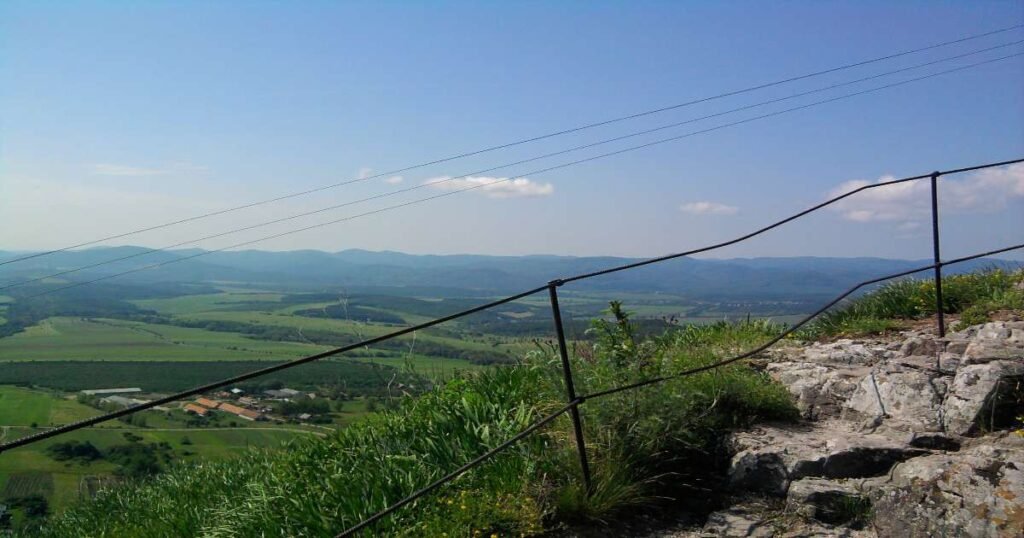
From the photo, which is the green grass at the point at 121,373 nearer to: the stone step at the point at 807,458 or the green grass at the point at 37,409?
the green grass at the point at 37,409

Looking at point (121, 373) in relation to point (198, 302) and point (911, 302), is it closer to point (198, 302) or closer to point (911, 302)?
point (911, 302)

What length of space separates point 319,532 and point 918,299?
22.2ft

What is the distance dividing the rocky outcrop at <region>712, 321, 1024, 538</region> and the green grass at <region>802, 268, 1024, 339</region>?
4.00 ft

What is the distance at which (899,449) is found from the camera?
14.7ft

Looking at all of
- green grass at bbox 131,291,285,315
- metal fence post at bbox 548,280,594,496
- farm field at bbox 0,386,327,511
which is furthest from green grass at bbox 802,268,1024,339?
green grass at bbox 131,291,285,315

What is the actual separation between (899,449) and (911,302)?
13.2 feet

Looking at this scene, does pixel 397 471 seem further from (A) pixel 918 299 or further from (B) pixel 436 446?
(A) pixel 918 299

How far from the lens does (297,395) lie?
15.0 metres

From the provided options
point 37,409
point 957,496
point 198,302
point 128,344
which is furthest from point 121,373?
point 198,302

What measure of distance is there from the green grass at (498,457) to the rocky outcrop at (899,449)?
1.35 feet

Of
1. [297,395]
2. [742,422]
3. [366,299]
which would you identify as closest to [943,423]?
[742,422]

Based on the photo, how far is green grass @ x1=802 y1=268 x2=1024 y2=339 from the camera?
7.36 metres

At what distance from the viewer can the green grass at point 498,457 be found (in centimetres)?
422

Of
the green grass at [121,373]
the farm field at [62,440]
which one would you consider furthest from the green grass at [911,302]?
the green grass at [121,373]
